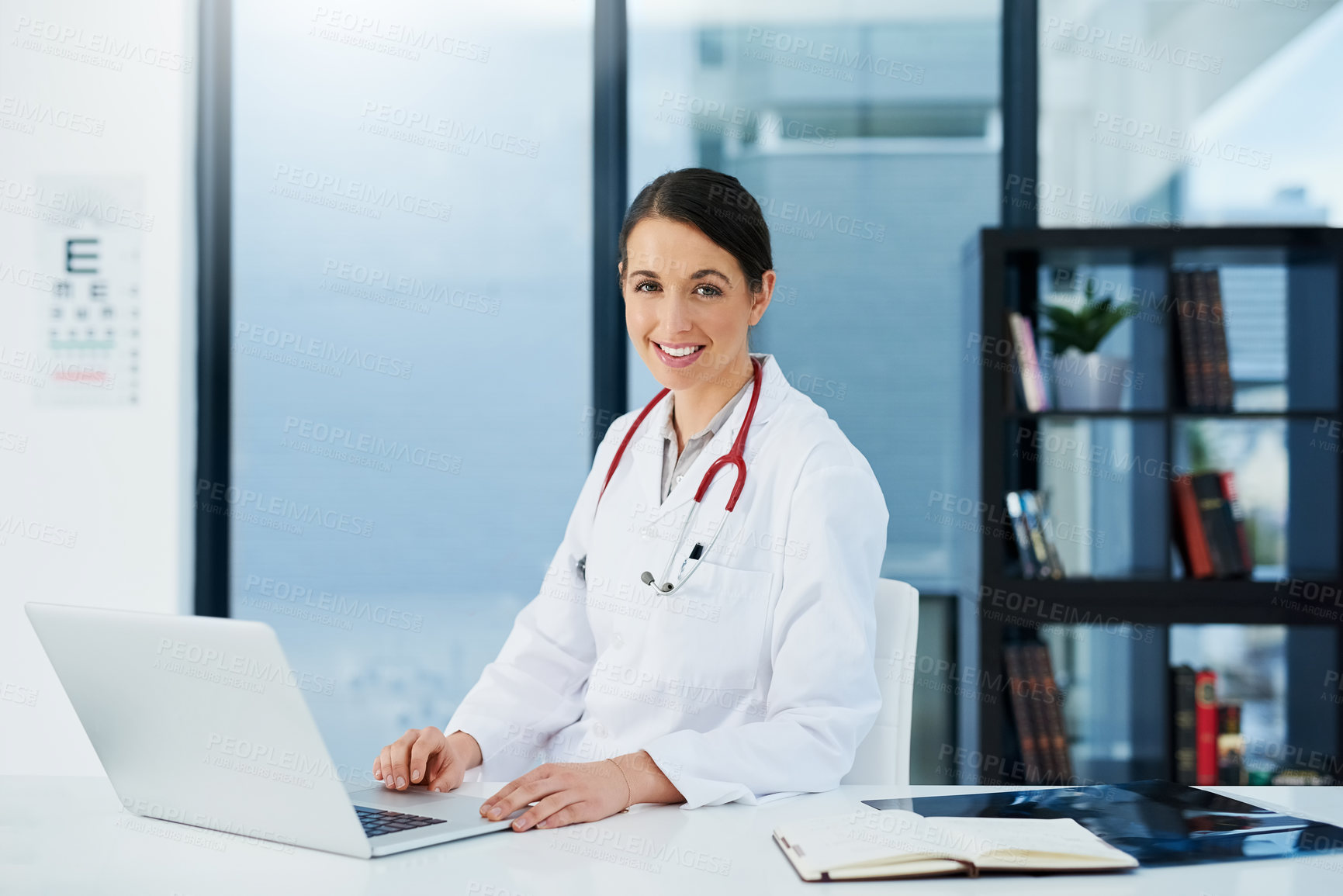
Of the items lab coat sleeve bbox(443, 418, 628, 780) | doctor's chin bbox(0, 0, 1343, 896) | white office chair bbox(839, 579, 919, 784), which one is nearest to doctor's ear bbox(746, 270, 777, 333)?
lab coat sleeve bbox(443, 418, 628, 780)

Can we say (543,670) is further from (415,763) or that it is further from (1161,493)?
(1161,493)

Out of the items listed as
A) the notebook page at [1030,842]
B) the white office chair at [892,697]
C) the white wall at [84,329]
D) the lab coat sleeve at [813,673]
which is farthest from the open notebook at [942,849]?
the white wall at [84,329]

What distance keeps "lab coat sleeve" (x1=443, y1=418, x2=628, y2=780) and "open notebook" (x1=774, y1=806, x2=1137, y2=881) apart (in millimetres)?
607

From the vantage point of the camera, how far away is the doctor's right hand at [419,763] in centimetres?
115

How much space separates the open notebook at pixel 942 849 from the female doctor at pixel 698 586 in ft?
0.61

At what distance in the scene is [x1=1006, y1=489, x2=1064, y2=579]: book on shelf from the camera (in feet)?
7.77

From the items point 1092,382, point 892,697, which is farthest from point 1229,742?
point 892,697

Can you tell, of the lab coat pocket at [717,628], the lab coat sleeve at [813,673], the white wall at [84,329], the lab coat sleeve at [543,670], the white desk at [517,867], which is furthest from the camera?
the white wall at [84,329]

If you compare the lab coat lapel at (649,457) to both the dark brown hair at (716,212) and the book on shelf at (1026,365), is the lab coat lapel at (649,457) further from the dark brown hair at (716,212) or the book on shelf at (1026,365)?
the book on shelf at (1026,365)

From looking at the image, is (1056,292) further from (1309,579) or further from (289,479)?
(289,479)

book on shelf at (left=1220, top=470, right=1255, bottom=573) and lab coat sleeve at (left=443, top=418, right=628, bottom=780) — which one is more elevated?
book on shelf at (left=1220, top=470, right=1255, bottom=573)

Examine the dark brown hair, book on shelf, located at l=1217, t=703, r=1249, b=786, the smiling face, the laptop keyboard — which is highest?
the dark brown hair

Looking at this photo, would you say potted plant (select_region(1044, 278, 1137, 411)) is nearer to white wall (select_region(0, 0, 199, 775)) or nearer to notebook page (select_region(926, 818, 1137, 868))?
notebook page (select_region(926, 818, 1137, 868))

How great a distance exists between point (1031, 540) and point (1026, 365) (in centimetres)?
40
